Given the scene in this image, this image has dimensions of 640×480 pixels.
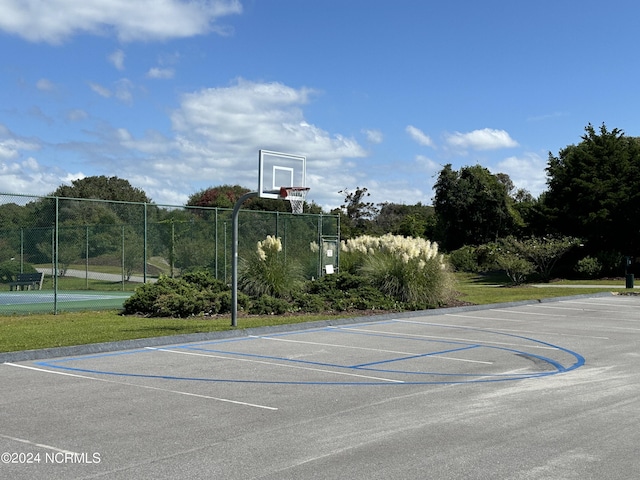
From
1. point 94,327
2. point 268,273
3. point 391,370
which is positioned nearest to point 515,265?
point 268,273

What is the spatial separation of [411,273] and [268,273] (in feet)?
15.8

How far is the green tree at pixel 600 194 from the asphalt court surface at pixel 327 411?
31.1 metres

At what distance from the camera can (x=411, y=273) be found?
78.4 feet

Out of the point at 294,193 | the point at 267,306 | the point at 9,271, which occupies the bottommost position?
the point at 267,306

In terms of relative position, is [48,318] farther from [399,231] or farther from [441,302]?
[399,231]

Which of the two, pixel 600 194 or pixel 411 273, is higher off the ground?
pixel 600 194

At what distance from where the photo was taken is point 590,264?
4288 centimetres

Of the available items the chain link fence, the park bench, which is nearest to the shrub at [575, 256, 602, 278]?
the chain link fence

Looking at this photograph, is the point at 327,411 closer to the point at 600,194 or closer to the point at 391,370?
the point at 391,370

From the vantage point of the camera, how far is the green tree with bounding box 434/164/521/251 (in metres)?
59.1

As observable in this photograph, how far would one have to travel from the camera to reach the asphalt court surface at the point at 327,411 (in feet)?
20.5

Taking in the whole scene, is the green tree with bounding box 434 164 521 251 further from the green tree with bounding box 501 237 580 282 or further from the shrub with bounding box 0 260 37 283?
the shrub with bounding box 0 260 37 283

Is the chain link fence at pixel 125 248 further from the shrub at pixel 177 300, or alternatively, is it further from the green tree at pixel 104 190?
the green tree at pixel 104 190

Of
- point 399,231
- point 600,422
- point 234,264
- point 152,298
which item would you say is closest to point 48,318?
point 152,298
